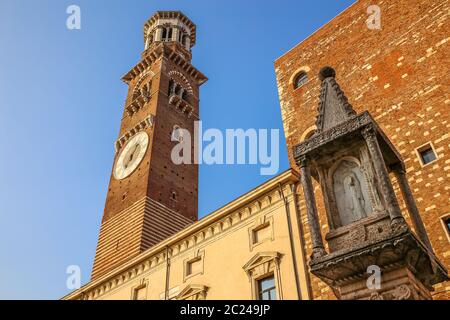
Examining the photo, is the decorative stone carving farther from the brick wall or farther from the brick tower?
the brick wall

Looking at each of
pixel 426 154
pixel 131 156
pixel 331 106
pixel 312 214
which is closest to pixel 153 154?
pixel 131 156

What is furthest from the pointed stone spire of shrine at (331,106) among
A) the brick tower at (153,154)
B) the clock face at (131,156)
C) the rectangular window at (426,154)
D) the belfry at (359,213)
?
the clock face at (131,156)

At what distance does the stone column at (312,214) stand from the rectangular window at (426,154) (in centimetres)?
573

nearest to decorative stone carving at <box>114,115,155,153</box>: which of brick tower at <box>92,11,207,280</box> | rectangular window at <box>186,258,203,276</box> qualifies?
brick tower at <box>92,11,207,280</box>

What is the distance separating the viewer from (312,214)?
691 centimetres

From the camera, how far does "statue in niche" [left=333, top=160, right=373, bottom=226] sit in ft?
22.2

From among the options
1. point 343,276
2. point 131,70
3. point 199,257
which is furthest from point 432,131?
point 131,70

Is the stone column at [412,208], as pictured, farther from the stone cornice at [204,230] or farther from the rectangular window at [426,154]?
the stone cornice at [204,230]

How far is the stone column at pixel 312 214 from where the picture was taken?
635 centimetres

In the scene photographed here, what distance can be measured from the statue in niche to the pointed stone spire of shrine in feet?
2.58

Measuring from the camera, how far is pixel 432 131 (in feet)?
38.7

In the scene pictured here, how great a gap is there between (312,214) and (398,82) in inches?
336

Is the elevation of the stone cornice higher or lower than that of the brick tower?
lower

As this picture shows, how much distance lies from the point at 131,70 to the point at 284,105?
20247mm
